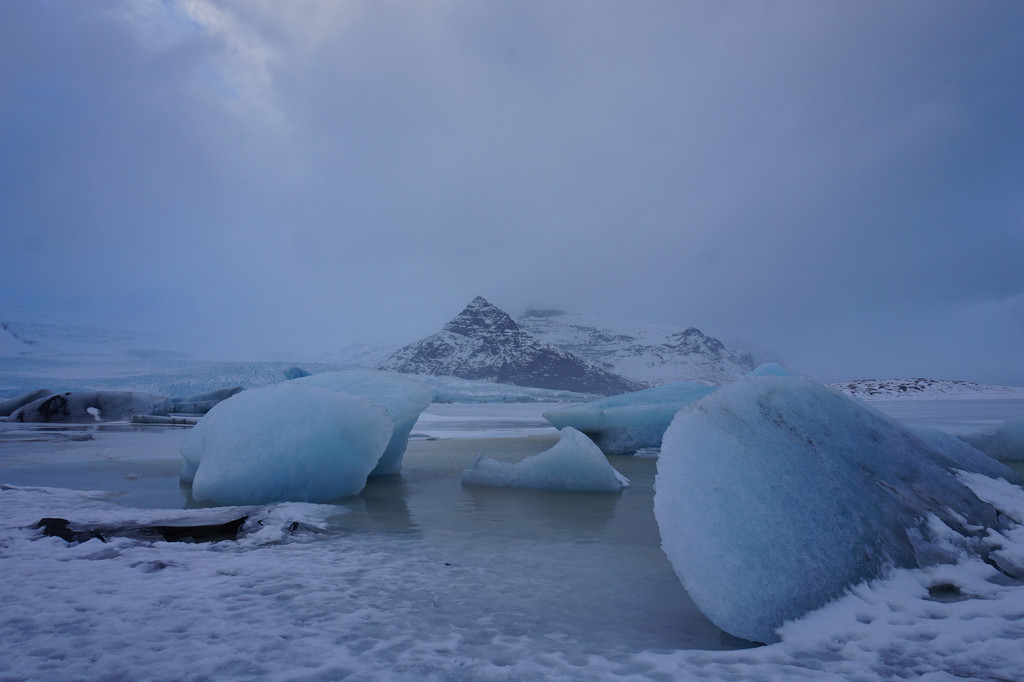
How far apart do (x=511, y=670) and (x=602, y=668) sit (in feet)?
→ 0.86

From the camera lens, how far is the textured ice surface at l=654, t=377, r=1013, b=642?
Result: 198 cm

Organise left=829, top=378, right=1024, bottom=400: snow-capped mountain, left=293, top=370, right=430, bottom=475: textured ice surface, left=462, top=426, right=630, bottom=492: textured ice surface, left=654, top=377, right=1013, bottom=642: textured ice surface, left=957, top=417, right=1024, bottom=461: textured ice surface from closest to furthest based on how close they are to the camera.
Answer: left=654, top=377, right=1013, bottom=642: textured ice surface, left=462, top=426, right=630, bottom=492: textured ice surface, left=293, top=370, right=430, bottom=475: textured ice surface, left=957, top=417, right=1024, bottom=461: textured ice surface, left=829, top=378, right=1024, bottom=400: snow-capped mountain

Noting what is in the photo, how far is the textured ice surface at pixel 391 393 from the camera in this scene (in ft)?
19.8

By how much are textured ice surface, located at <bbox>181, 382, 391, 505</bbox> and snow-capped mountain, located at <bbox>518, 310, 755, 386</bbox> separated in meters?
122

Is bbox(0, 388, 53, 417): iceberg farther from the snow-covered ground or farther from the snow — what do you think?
the snow-covered ground

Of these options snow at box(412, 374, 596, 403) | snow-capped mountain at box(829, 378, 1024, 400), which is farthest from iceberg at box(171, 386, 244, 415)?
snow-capped mountain at box(829, 378, 1024, 400)

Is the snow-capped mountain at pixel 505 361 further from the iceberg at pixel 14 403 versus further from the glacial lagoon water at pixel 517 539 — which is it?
the glacial lagoon water at pixel 517 539

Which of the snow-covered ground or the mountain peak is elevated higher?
the mountain peak

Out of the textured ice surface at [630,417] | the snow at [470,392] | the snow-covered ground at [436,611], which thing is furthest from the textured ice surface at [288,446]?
the snow at [470,392]

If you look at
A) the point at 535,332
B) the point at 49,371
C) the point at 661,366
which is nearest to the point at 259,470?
the point at 49,371

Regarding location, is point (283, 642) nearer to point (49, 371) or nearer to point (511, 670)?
point (511, 670)

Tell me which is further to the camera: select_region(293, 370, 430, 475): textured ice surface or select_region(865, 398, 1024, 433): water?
select_region(865, 398, 1024, 433): water

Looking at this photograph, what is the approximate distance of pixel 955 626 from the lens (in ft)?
5.69

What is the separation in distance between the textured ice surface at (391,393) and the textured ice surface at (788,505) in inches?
159
